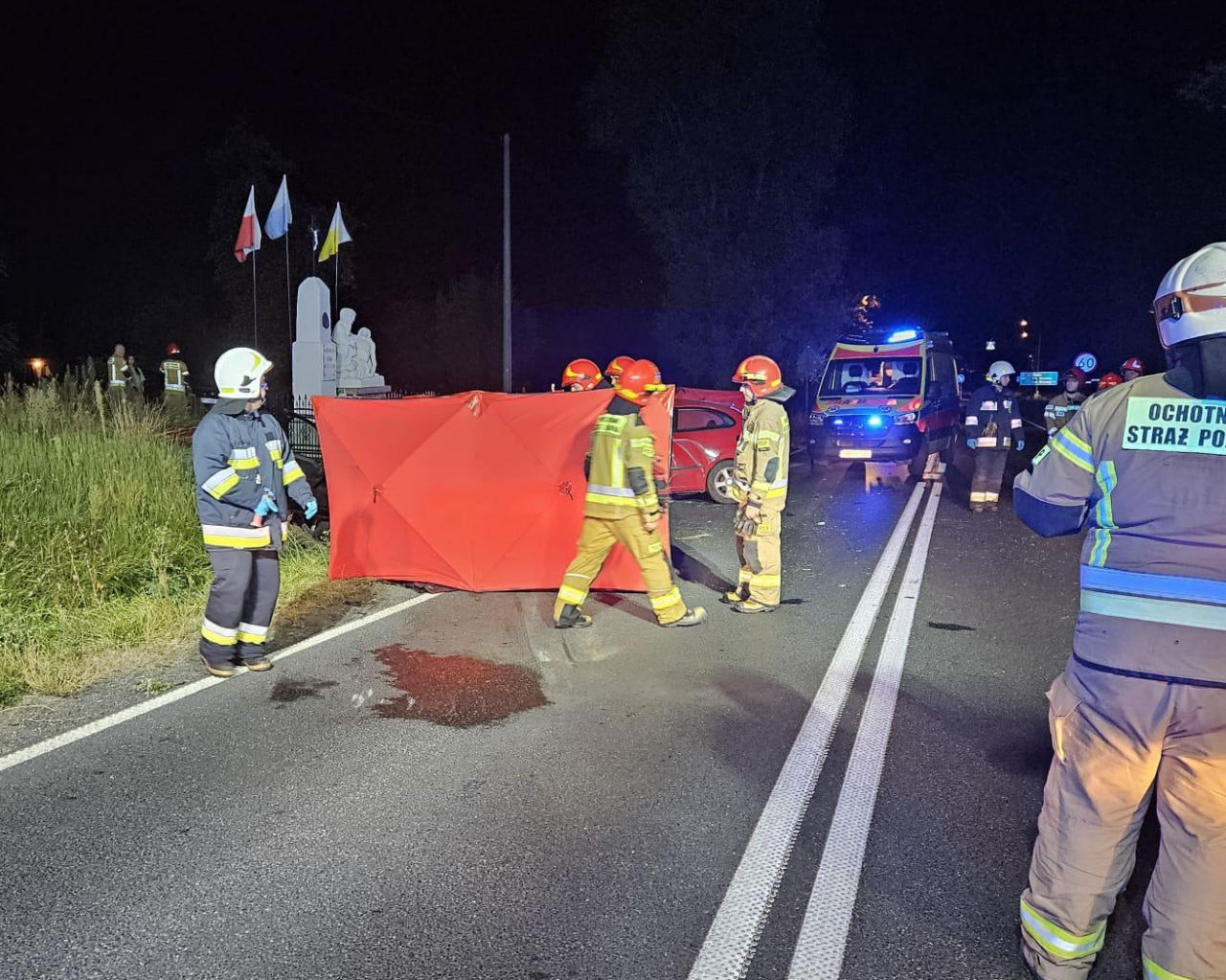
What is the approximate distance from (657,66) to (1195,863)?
29.6 metres

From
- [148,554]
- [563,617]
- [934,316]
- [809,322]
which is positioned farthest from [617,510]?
[934,316]

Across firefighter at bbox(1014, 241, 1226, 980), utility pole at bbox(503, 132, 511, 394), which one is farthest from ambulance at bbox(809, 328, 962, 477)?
firefighter at bbox(1014, 241, 1226, 980)

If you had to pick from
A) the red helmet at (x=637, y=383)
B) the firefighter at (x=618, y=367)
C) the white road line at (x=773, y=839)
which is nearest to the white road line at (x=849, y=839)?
the white road line at (x=773, y=839)

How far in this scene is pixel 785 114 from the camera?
28203 millimetres

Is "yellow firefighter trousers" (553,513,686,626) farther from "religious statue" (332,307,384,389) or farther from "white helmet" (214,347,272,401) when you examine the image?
"religious statue" (332,307,384,389)

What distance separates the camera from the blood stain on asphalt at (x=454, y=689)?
486 centimetres

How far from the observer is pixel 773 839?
11.7ft

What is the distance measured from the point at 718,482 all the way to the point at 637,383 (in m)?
6.57

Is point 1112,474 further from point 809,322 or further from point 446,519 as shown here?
point 809,322

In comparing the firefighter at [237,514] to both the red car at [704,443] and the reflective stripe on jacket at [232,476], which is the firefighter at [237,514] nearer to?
the reflective stripe on jacket at [232,476]

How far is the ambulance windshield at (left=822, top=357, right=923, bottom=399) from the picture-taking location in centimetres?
1586

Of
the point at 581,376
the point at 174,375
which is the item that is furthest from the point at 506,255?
the point at 581,376

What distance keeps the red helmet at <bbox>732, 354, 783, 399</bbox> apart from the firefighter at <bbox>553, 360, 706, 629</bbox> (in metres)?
0.82

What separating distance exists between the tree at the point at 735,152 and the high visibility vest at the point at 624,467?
932 inches
